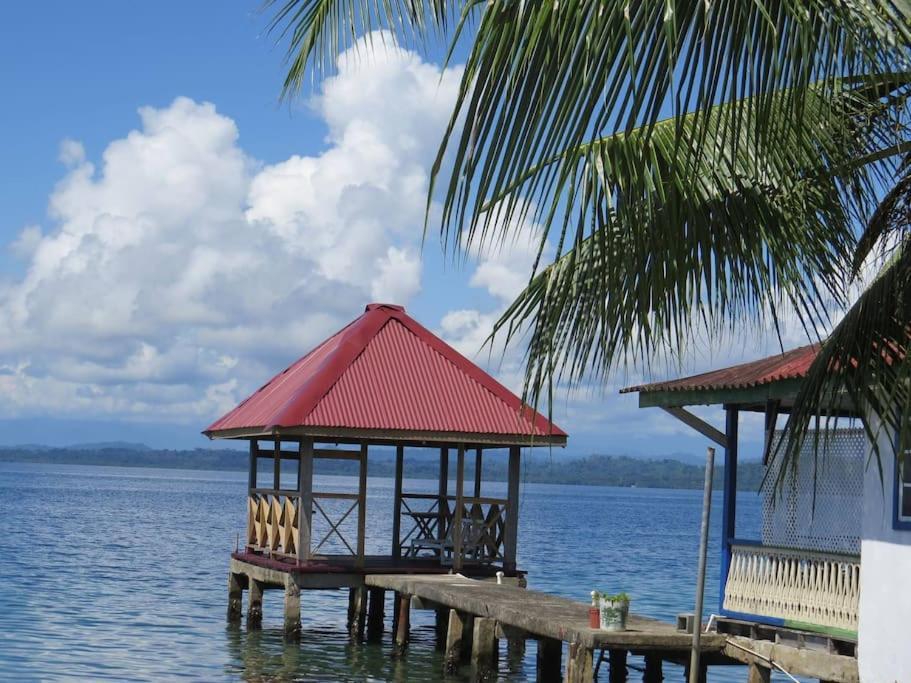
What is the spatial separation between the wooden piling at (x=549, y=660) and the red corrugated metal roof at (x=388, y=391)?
11.2ft

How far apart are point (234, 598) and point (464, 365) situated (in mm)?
5800

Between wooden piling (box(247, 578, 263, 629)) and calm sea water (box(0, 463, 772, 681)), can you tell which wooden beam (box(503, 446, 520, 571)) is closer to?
calm sea water (box(0, 463, 772, 681))

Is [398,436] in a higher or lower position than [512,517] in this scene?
higher

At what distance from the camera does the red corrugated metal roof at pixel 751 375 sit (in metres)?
12.6

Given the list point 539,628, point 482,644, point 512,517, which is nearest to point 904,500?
point 539,628

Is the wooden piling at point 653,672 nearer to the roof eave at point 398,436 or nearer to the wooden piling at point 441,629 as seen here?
the roof eave at point 398,436

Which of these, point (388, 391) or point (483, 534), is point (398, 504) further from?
point (388, 391)

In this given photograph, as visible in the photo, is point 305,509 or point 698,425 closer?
point 698,425

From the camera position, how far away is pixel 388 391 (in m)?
20.6

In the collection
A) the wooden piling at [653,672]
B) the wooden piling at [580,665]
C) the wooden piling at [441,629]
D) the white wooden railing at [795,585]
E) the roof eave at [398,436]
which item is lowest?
the wooden piling at [441,629]

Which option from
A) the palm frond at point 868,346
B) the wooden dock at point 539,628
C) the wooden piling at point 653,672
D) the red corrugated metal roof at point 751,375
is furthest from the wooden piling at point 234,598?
the palm frond at point 868,346

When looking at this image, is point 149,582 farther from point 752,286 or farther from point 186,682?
point 752,286

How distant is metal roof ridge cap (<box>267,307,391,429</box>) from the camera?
19.5 metres

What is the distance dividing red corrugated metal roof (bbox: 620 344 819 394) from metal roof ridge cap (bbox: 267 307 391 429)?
6.02 meters
